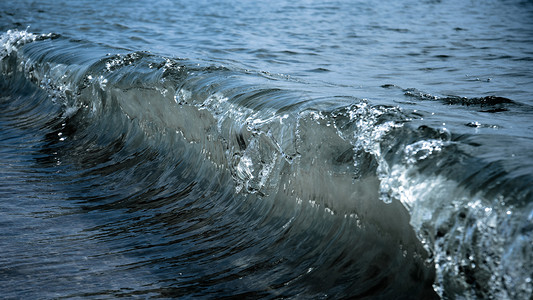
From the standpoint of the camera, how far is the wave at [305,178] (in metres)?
2.48

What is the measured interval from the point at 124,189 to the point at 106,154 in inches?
37.6

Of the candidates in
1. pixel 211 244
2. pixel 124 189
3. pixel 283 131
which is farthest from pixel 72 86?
pixel 211 244

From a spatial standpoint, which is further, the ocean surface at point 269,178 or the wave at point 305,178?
the ocean surface at point 269,178

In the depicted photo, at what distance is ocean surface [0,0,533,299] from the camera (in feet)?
8.73

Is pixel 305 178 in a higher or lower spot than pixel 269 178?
higher

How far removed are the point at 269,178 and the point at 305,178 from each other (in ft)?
0.99

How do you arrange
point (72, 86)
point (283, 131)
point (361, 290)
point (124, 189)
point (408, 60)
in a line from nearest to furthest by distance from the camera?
point (361, 290), point (283, 131), point (124, 189), point (72, 86), point (408, 60)

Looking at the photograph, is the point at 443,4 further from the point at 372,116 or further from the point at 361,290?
the point at 361,290

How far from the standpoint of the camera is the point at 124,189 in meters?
4.26

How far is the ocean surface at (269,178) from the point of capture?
8.73ft

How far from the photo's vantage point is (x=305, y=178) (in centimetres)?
368

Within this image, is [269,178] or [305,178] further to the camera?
[269,178]

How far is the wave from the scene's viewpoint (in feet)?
8.15

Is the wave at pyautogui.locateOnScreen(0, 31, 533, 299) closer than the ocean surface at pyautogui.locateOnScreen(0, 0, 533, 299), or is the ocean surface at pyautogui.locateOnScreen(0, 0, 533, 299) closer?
the wave at pyautogui.locateOnScreen(0, 31, 533, 299)
